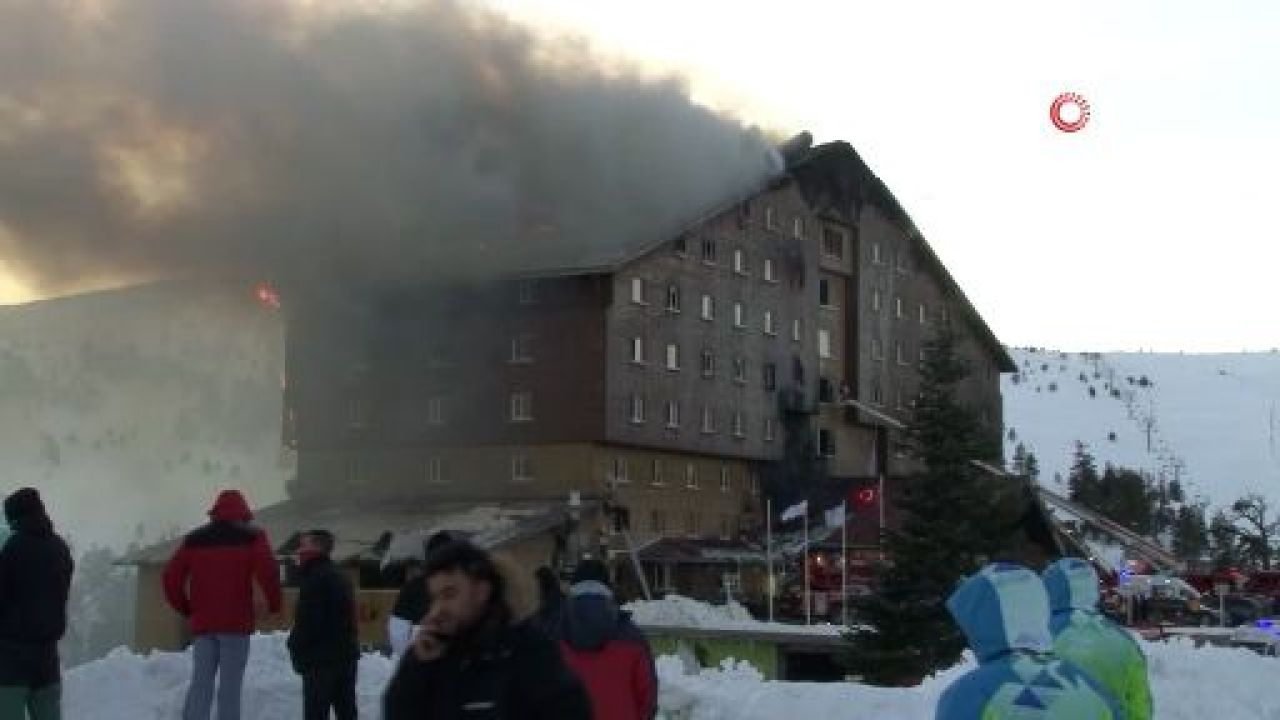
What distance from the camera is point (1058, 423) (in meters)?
148

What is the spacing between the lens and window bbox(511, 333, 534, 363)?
48.6 m

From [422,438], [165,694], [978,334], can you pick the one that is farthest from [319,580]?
[978,334]


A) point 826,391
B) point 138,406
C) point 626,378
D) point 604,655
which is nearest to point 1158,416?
point 138,406

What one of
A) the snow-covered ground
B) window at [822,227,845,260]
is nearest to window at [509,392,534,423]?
window at [822,227,845,260]

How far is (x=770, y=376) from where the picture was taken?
54.2m

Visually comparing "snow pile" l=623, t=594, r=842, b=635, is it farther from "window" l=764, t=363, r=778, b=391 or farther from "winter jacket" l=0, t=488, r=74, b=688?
"winter jacket" l=0, t=488, r=74, b=688

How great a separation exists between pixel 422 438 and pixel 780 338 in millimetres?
12935

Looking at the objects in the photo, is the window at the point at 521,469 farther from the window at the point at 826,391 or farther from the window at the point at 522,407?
the window at the point at 826,391

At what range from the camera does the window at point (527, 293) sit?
48656 millimetres

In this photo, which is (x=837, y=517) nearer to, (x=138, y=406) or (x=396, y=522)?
(x=396, y=522)

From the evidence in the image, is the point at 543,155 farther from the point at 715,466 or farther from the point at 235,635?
the point at 235,635

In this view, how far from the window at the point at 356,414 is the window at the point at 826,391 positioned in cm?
1579

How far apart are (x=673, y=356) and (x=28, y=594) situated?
41085mm

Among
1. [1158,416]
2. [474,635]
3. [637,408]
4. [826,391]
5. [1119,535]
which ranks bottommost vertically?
[1119,535]
